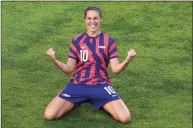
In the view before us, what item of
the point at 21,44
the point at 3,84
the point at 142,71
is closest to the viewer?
the point at 3,84

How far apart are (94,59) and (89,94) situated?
1.24ft

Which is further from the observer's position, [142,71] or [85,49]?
[142,71]

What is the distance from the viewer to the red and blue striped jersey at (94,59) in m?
4.83

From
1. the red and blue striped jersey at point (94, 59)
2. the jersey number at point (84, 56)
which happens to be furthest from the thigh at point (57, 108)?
Result: the jersey number at point (84, 56)

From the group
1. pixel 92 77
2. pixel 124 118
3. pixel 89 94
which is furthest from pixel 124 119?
pixel 92 77

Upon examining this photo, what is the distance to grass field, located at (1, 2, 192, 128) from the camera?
487cm

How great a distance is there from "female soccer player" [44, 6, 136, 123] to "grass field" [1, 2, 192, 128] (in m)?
0.13

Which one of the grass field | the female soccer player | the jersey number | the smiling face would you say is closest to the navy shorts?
the female soccer player

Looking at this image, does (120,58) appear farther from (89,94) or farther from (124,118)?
(124,118)

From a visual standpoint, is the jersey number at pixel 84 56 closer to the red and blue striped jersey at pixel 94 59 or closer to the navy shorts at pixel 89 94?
the red and blue striped jersey at pixel 94 59

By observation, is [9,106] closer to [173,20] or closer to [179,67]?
[179,67]

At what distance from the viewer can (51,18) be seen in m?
7.38

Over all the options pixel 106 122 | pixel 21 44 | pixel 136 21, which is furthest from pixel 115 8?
pixel 106 122

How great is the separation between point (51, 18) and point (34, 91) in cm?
229
